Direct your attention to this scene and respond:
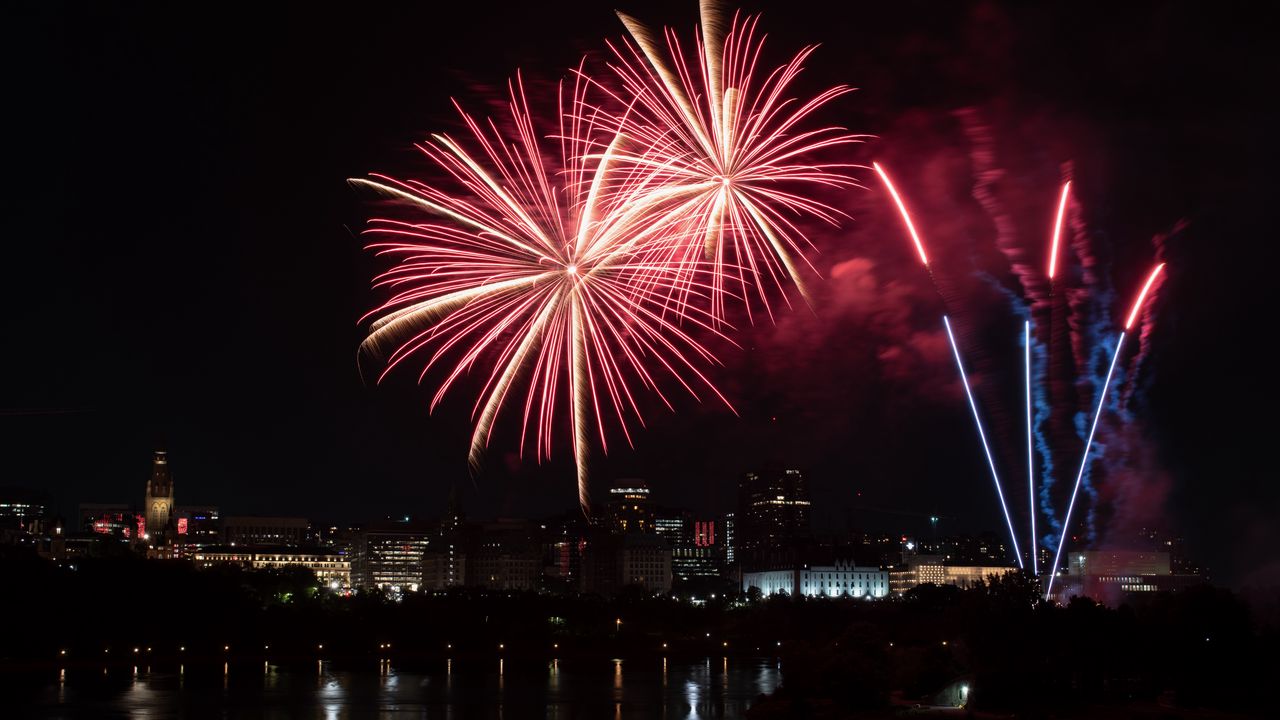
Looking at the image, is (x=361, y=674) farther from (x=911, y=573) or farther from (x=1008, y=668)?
(x=911, y=573)

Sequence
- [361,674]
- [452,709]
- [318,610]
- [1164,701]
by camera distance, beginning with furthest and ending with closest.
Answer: [318,610] < [361,674] < [452,709] < [1164,701]

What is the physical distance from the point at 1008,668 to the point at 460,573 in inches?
4733

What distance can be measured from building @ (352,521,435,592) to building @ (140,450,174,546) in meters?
26.4

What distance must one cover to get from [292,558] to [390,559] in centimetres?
1328

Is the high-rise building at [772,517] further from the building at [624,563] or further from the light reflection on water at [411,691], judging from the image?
the light reflection on water at [411,691]

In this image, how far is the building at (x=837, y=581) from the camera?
152 metres

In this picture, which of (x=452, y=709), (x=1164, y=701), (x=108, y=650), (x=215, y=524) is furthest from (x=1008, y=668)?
(x=215, y=524)

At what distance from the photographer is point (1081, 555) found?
97.7m

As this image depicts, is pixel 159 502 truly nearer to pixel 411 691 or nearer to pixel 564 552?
pixel 564 552

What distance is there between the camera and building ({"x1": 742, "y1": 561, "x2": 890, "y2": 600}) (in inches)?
5969

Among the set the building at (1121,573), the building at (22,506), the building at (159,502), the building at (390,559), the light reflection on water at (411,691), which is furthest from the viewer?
the building at (22,506)

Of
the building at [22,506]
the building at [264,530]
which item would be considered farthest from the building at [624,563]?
the building at [22,506]

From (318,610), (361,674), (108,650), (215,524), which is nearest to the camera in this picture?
(361,674)

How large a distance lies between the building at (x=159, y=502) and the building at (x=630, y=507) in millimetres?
54512
